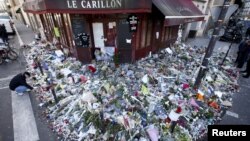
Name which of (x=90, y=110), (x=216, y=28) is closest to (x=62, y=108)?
(x=90, y=110)

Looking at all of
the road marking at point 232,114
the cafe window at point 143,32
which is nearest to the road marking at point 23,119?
the cafe window at point 143,32

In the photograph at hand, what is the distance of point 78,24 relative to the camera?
24.1 feet

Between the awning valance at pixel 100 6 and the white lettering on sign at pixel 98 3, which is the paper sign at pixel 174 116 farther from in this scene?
the white lettering on sign at pixel 98 3

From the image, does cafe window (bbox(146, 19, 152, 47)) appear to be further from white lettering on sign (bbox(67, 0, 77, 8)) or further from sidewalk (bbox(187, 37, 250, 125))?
sidewalk (bbox(187, 37, 250, 125))

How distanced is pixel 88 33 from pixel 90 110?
4172 mm

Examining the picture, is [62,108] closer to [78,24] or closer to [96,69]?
[96,69]

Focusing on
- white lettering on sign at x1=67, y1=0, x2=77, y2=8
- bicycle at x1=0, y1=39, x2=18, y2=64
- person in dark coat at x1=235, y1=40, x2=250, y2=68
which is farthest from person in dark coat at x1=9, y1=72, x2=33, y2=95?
person in dark coat at x1=235, y1=40, x2=250, y2=68

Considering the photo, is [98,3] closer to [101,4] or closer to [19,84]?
[101,4]

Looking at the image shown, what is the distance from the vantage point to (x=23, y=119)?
197 inches

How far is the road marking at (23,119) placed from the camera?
4.40 meters

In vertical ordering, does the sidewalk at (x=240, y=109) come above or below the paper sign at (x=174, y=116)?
below

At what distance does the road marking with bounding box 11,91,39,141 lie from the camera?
440cm

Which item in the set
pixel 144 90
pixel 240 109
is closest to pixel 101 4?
pixel 144 90

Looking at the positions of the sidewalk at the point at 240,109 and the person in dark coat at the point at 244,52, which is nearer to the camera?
the sidewalk at the point at 240,109
